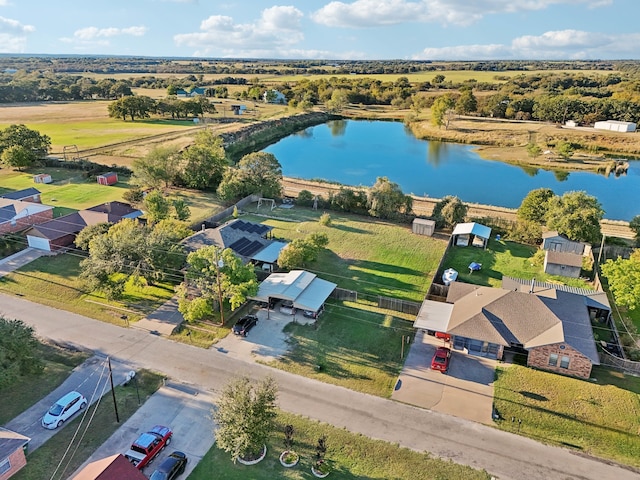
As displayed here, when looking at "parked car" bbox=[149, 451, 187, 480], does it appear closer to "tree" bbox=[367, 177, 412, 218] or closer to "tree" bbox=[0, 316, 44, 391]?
"tree" bbox=[0, 316, 44, 391]

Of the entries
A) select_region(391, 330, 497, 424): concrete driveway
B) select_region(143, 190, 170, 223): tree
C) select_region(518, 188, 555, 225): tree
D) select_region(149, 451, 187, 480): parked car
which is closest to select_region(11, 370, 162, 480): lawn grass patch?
select_region(149, 451, 187, 480): parked car

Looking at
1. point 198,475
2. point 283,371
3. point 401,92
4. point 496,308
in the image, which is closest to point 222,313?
point 283,371

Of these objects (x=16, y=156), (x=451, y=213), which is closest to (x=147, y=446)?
(x=451, y=213)

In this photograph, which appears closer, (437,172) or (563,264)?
(563,264)

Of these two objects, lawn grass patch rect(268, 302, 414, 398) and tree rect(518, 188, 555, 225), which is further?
tree rect(518, 188, 555, 225)

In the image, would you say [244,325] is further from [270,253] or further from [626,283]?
[626,283]

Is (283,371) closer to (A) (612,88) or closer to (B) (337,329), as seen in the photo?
(B) (337,329)

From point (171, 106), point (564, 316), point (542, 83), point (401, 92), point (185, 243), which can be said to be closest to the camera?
point (564, 316)
